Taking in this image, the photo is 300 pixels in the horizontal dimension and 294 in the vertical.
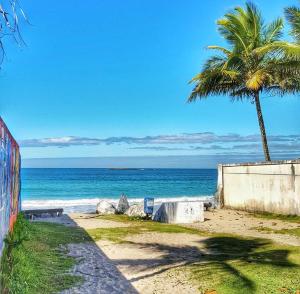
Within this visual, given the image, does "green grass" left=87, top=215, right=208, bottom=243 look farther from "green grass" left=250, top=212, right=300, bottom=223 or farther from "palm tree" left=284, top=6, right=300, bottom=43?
"palm tree" left=284, top=6, right=300, bottom=43

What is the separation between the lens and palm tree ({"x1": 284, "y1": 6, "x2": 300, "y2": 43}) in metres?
18.5

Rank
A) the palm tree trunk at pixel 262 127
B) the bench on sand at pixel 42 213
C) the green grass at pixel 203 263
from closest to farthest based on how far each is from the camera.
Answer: the green grass at pixel 203 263 → the bench on sand at pixel 42 213 → the palm tree trunk at pixel 262 127

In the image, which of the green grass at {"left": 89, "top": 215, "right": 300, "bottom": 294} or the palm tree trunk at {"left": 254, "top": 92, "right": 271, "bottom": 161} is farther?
the palm tree trunk at {"left": 254, "top": 92, "right": 271, "bottom": 161}

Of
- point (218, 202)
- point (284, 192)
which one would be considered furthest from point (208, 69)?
point (284, 192)

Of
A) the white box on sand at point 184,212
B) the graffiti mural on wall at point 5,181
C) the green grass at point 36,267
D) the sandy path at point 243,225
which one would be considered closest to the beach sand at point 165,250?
the sandy path at point 243,225

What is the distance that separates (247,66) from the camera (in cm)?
2492

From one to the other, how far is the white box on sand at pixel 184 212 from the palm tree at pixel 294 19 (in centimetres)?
757

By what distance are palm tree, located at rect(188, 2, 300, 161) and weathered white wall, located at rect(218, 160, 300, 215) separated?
7.04 feet

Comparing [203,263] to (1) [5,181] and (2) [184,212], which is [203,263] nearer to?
(1) [5,181]

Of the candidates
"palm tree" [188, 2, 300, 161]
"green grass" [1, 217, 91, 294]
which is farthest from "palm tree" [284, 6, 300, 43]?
"green grass" [1, 217, 91, 294]

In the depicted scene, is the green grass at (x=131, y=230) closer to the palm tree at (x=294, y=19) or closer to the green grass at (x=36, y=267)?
the green grass at (x=36, y=267)

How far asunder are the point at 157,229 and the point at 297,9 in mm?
9920

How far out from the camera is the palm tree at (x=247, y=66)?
2391 centimetres

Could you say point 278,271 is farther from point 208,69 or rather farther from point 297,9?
point 208,69
